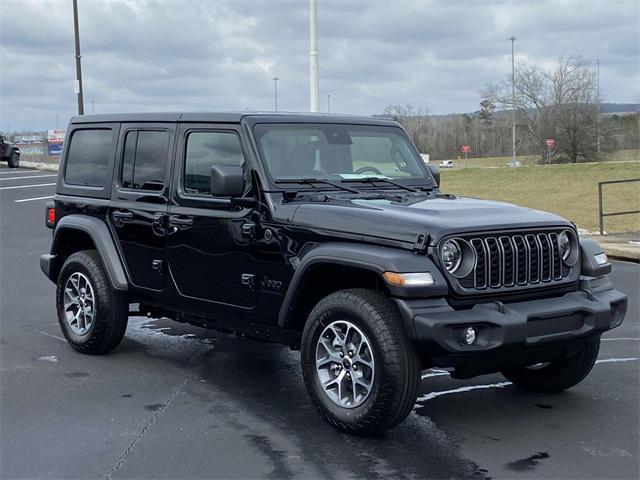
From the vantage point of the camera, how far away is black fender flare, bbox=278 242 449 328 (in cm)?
470

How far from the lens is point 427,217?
5.01 meters

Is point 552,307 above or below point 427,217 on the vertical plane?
below

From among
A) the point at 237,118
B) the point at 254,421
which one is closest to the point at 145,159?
the point at 237,118

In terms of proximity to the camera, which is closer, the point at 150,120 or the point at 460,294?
the point at 460,294

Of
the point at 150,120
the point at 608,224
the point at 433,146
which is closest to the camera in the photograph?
the point at 150,120

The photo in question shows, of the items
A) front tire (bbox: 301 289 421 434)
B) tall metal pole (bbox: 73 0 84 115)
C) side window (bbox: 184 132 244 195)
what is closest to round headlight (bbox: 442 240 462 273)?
front tire (bbox: 301 289 421 434)

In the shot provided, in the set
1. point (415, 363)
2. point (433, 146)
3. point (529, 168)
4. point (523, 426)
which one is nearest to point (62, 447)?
point (415, 363)

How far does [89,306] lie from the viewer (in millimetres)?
7074

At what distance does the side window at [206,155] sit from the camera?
19.7ft

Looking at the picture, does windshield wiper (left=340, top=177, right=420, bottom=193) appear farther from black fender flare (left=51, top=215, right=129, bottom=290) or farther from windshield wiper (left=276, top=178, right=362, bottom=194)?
black fender flare (left=51, top=215, right=129, bottom=290)

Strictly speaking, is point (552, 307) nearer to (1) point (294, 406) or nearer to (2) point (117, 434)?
(1) point (294, 406)

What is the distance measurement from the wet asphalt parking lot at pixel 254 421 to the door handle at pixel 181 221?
1164 millimetres

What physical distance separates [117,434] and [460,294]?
2.19 meters

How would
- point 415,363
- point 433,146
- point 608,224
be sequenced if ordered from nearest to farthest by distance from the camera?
point 415,363 < point 608,224 < point 433,146
